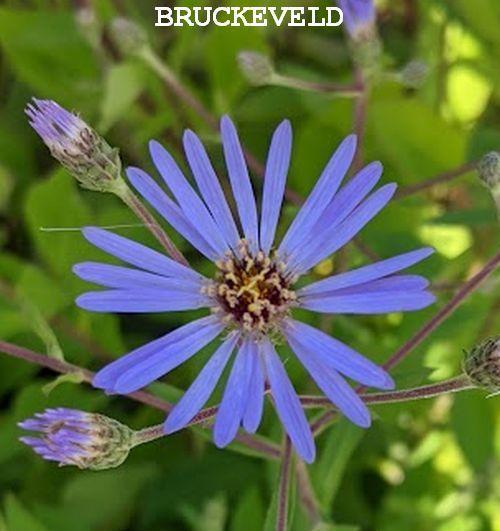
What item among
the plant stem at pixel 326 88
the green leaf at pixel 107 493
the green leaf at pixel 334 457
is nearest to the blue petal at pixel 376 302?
the green leaf at pixel 334 457

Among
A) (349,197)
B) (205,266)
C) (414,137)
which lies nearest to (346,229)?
(349,197)

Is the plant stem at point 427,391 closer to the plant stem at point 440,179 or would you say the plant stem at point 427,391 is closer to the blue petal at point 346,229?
the blue petal at point 346,229

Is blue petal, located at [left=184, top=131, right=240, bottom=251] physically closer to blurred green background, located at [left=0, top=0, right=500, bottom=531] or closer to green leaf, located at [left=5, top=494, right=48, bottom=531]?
blurred green background, located at [left=0, top=0, right=500, bottom=531]

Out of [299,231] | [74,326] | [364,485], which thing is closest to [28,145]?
[74,326]

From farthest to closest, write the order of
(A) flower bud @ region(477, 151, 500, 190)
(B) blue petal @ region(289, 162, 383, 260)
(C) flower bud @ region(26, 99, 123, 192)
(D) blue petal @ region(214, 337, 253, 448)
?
1. (A) flower bud @ region(477, 151, 500, 190)
2. (C) flower bud @ region(26, 99, 123, 192)
3. (B) blue petal @ region(289, 162, 383, 260)
4. (D) blue petal @ region(214, 337, 253, 448)

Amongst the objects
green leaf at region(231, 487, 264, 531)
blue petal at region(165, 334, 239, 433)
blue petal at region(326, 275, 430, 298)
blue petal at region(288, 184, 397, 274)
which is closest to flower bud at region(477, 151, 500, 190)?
blue petal at region(288, 184, 397, 274)

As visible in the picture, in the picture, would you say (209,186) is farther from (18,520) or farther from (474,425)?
(474,425)

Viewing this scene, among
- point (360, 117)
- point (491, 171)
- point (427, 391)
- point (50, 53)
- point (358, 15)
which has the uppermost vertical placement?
point (50, 53)
